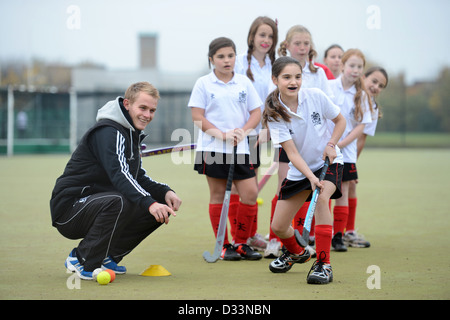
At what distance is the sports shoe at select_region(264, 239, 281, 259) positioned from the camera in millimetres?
5036

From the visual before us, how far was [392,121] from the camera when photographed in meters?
28.5

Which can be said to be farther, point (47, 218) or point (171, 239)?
point (47, 218)

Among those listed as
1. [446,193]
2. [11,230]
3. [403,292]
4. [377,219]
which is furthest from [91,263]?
[446,193]

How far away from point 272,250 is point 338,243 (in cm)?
61

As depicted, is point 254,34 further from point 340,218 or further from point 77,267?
point 77,267

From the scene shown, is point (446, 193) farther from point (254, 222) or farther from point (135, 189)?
point (135, 189)

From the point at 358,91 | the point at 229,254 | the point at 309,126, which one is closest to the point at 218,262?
the point at 229,254

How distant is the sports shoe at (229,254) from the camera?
16.0 feet

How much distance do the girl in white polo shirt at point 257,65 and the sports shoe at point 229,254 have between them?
25cm

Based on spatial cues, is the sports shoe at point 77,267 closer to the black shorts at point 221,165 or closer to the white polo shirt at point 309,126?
the black shorts at point 221,165

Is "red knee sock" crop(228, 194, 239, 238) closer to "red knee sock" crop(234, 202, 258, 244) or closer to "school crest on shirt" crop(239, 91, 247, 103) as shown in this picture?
"red knee sock" crop(234, 202, 258, 244)

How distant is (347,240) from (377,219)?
1.60 m

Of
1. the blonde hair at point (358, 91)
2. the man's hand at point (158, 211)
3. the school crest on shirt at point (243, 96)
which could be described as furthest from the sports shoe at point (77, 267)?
the blonde hair at point (358, 91)
